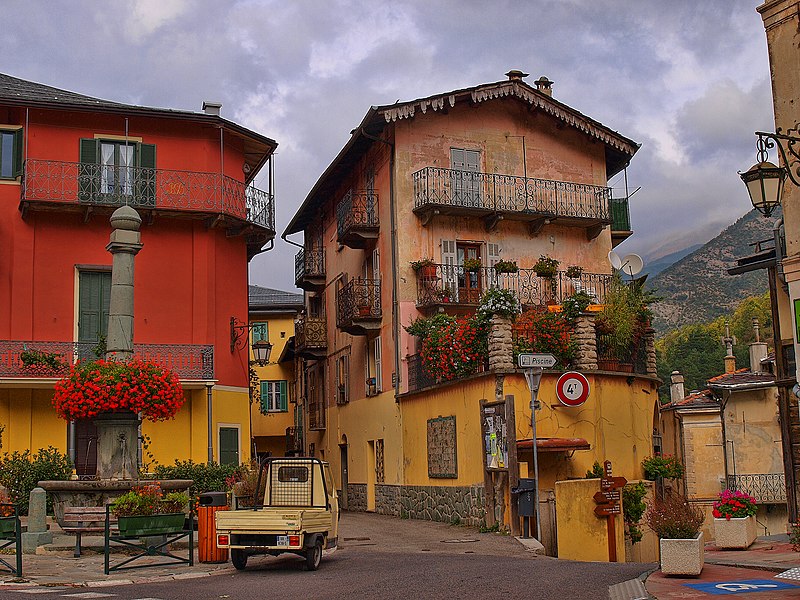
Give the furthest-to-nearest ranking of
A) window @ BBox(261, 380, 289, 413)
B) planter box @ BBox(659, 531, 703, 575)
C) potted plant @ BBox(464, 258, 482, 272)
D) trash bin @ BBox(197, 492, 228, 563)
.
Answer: window @ BBox(261, 380, 289, 413), potted plant @ BBox(464, 258, 482, 272), trash bin @ BBox(197, 492, 228, 563), planter box @ BBox(659, 531, 703, 575)

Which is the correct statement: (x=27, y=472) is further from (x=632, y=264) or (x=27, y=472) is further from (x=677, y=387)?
(x=677, y=387)

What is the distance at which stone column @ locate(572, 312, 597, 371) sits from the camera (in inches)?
889

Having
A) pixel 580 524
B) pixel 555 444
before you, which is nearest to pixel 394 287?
pixel 555 444

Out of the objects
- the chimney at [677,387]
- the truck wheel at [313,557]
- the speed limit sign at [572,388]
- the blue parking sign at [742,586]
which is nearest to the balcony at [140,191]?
the speed limit sign at [572,388]

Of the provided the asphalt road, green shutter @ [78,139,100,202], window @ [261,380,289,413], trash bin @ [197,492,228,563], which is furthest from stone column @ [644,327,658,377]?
window @ [261,380,289,413]

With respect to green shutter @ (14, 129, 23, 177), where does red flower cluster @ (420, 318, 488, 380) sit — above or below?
below

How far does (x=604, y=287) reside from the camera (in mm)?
30078

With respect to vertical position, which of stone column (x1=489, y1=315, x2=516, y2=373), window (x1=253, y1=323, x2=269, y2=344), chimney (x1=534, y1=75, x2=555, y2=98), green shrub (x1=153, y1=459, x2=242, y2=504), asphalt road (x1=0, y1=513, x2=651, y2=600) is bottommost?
asphalt road (x1=0, y1=513, x2=651, y2=600)

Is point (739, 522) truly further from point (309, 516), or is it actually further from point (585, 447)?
point (309, 516)

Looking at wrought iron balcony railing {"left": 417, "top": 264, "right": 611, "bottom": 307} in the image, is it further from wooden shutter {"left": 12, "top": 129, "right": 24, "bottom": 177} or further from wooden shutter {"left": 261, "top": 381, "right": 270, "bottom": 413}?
wooden shutter {"left": 261, "top": 381, "right": 270, "bottom": 413}

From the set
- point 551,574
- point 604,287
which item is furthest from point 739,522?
point 604,287

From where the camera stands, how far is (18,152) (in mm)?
25531

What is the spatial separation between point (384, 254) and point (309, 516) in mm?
16090

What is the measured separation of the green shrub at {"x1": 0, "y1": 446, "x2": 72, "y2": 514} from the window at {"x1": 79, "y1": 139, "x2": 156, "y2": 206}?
687 cm
